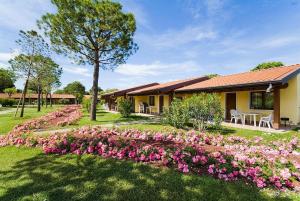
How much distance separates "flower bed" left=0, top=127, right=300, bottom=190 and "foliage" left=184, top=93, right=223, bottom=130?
103 inches

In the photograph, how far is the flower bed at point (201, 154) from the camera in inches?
153

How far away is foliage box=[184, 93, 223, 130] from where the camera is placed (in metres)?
9.31

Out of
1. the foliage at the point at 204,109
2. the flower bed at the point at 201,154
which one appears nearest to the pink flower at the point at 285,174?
the flower bed at the point at 201,154

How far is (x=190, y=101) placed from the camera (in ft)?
32.3

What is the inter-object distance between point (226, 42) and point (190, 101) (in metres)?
9.65

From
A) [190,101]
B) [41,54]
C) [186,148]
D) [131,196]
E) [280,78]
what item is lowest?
[131,196]

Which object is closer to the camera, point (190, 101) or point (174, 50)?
point (190, 101)

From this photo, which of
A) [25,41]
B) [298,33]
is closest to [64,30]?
[25,41]

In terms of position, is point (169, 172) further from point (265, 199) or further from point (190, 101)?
point (190, 101)

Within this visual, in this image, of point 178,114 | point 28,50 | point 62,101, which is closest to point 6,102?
point 62,101

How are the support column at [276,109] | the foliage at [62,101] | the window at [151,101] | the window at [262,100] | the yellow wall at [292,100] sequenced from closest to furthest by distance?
the support column at [276,109] < the yellow wall at [292,100] < the window at [262,100] < the window at [151,101] < the foliage at [62,101]

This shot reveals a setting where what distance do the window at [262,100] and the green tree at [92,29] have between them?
9508 mm

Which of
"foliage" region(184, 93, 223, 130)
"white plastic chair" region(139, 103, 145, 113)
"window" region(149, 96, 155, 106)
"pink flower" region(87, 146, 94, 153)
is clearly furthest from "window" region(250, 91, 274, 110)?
Answer: "white plastic chair" region(139, 103, 145, 113)

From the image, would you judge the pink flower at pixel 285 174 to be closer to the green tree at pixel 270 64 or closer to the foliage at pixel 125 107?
the foliage at pixel 125 107
